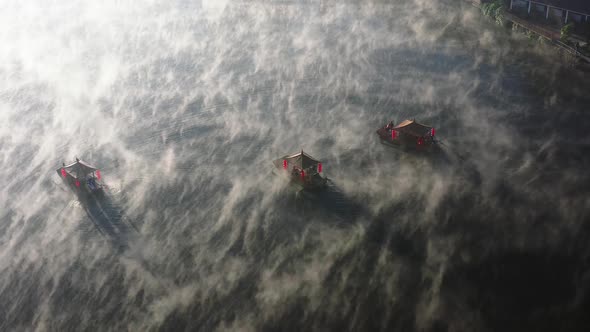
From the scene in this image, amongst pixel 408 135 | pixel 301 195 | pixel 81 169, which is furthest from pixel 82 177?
pixel 408 135

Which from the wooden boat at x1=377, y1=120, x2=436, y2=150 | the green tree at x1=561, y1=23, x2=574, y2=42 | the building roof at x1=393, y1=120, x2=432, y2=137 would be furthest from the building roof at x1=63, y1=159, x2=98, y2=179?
the green tree at x1=561, y1=23, x2=574, y2=42

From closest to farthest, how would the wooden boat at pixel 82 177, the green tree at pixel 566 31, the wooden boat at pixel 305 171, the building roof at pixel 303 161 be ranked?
the building roof at pixel 303 161 → the wooden boat at pixel 305 171 → the wooden boat at pixel 82 177 → the green tree at pixel 566 31

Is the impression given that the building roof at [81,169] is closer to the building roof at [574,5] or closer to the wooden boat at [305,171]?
the wooden boat at [305,171]

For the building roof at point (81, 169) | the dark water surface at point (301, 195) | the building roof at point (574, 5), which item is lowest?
the dark water surface at point (301, 195)

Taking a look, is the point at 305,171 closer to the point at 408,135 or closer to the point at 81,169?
the point at 408,135

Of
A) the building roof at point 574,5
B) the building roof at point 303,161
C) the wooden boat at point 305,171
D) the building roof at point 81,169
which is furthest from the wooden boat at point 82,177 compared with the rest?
the building roof at point 574,5

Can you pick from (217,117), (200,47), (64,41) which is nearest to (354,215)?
(217,117)

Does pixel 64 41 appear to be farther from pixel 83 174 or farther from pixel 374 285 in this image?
pixel 374 285
